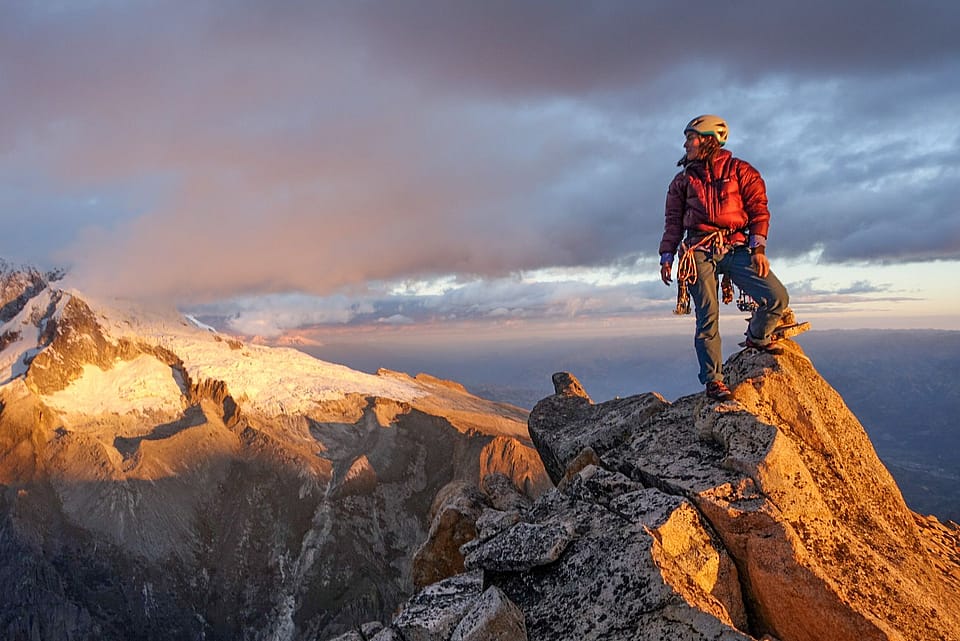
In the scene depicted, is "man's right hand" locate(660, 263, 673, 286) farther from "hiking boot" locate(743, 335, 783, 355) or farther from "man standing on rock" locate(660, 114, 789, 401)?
"hiking boot" locate(743, 335, 783, 355)

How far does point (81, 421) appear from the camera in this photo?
148375mm

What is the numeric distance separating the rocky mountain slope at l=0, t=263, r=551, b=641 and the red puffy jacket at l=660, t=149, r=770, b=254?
227ft

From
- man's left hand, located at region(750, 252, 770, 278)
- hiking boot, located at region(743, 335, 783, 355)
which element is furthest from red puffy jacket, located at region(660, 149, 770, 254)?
hiking boot, located at region(743, 335, 783, 355)

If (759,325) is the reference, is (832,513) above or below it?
below

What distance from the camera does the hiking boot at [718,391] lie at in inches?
458

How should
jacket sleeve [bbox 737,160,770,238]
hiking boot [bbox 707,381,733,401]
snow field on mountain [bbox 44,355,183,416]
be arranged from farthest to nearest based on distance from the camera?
snow field on mountain [bbox 44,355,183,416] < jacket sleeve [bbox 737,160,770,238] < hiking boot [bbox 707,381,733,401]

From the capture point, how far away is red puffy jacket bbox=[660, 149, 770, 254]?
1188 cm

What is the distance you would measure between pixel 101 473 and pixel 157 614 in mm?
37472

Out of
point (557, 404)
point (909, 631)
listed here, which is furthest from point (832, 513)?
point (557, 404)

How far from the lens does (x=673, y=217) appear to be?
41.4 ft

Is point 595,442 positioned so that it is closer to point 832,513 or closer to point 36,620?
point 832,513

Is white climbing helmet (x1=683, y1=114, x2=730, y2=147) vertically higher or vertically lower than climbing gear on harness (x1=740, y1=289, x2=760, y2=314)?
higher

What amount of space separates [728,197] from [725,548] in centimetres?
711

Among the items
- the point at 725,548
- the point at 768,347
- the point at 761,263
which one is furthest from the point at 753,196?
the point at 725,548
